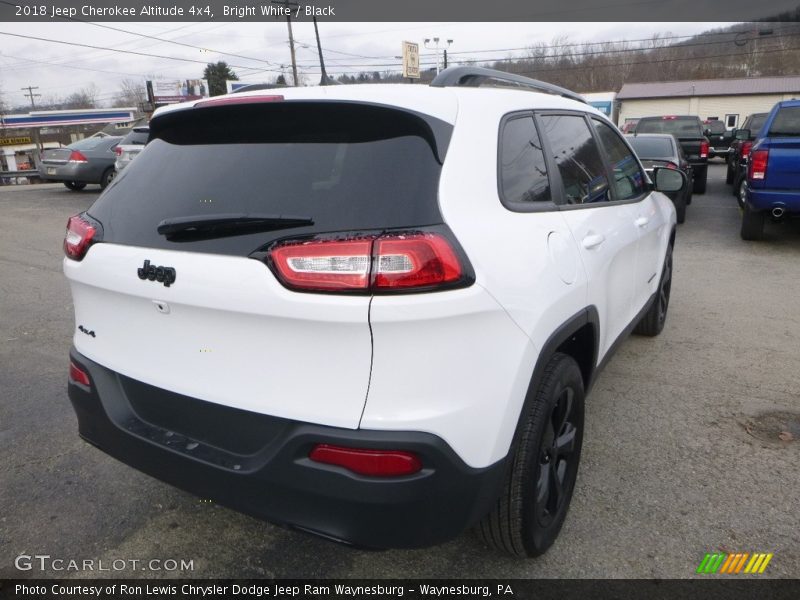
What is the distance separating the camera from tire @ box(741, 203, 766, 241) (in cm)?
838

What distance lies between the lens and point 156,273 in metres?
1.97

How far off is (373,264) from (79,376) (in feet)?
4.69

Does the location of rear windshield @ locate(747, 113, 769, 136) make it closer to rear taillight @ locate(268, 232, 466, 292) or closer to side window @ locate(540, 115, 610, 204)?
side window @ locate(540, 115, 610, 204)

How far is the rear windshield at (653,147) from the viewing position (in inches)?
405

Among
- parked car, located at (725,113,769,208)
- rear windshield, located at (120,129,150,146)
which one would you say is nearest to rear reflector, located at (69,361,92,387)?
parked car, located at (725,113,769,208)

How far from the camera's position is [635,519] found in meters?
2.62

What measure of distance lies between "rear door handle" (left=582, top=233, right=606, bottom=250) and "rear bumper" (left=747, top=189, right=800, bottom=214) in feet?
20.2

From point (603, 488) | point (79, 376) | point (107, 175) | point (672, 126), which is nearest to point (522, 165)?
point (603, 488)

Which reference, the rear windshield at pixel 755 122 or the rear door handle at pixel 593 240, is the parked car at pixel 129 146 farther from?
the rear windshield at pixel 755 122

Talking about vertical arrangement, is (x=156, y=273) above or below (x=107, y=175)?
above

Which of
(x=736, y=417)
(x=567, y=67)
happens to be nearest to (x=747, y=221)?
(x=736, y=417)

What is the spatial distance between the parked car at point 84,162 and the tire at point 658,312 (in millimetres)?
14333

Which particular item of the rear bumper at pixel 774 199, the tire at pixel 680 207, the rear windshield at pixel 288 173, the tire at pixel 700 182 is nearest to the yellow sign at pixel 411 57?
the tire at pixel 700 182

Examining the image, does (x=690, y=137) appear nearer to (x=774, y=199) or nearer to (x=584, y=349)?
(x=774, y=199)
